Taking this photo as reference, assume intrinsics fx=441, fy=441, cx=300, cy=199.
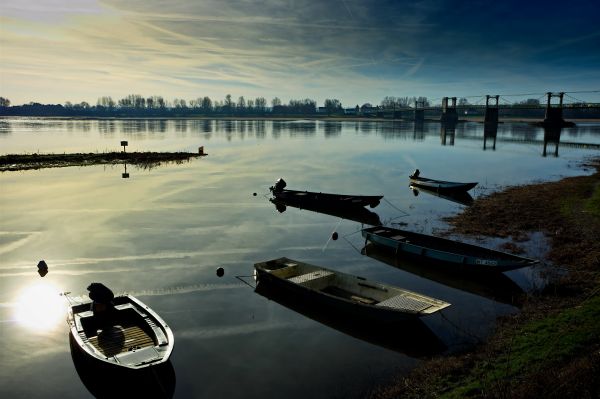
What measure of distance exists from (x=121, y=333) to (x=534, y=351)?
14.6m

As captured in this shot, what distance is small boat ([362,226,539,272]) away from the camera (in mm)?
23013

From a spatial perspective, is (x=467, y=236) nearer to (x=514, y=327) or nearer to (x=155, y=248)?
(x=514, y=327)

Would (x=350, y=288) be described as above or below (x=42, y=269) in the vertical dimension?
above

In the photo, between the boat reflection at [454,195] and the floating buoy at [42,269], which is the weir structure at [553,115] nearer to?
the boat reflection at [454,195]

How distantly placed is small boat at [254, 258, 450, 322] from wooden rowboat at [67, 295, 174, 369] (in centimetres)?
708

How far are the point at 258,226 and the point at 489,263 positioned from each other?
1837 cm

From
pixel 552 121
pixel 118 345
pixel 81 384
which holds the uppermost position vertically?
pixel 552 121

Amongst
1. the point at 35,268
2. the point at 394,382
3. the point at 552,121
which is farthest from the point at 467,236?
the point at 552,121

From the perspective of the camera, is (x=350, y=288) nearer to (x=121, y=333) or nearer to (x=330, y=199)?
(x=121, y=333)

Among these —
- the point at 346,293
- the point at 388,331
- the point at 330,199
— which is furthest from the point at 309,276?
the point at 330,199

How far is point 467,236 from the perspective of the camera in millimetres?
32094

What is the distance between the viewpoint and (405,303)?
59.9ft

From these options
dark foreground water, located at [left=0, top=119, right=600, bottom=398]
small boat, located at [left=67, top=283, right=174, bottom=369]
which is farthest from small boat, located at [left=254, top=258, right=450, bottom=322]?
small boat, located at [left=67, top=283, right=174, bottom=369]

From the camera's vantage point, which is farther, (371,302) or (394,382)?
(371,302)
